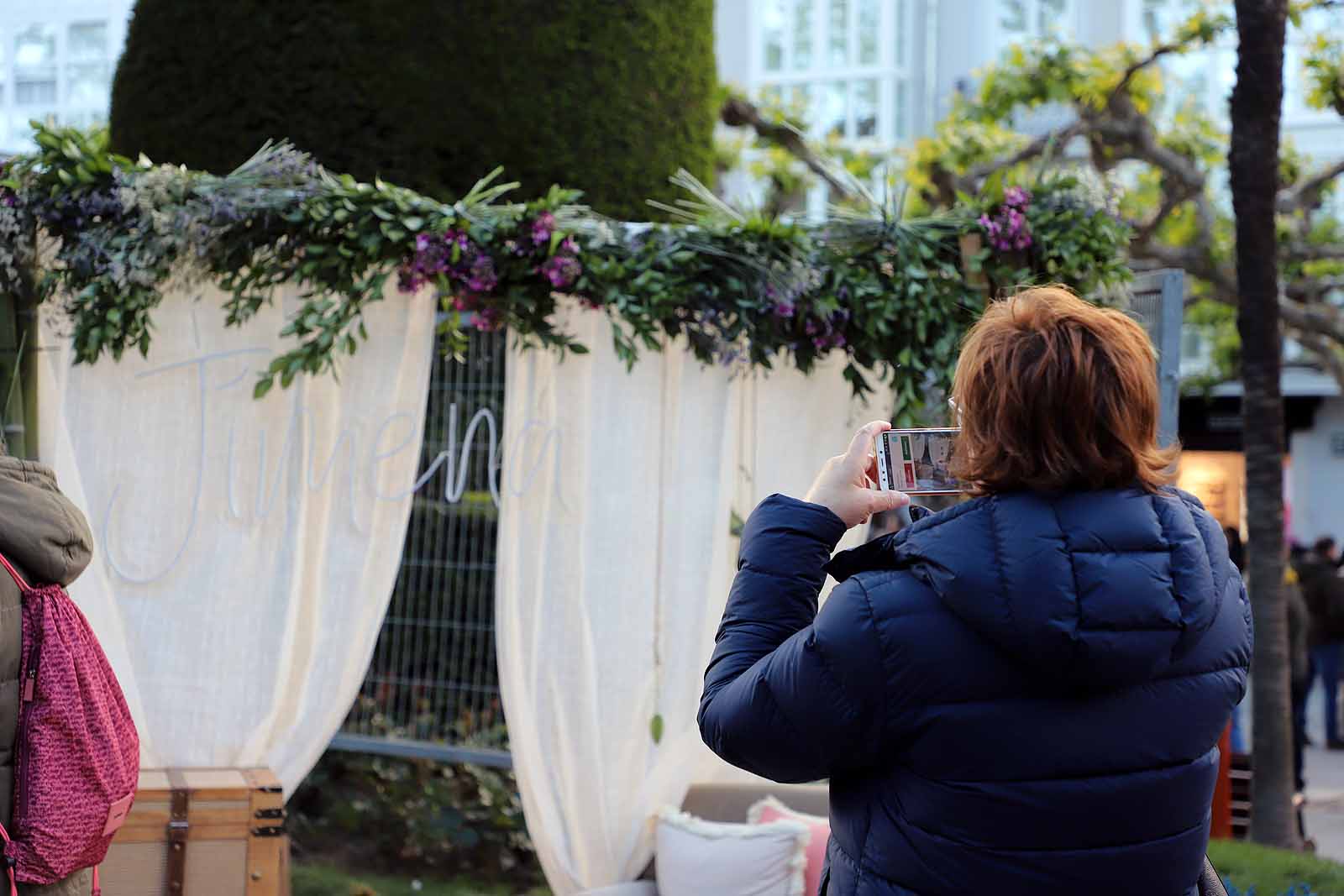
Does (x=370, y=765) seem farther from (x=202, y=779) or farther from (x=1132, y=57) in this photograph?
(x=1132, y=57)

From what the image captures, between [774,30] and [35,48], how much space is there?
1047cm

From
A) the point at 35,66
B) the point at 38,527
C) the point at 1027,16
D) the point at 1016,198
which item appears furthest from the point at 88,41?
the point at 38,527

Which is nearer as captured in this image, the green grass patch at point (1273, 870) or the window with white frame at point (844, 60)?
the green grass patch at point (1273, 870)

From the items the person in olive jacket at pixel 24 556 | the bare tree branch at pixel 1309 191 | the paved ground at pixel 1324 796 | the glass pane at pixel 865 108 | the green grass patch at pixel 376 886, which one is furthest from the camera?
the glass pane at pixel 865 108

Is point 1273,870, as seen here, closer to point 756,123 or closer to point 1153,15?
point 756,123

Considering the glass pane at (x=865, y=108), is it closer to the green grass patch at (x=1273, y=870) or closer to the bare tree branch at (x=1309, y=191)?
the bare tree branch at (x=1309, y=191)

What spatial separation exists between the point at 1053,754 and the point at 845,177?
2.81 m

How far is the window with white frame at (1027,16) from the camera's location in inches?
754

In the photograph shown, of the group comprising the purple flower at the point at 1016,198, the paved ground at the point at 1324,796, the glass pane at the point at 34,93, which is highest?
the glass pane at the point at 34,93

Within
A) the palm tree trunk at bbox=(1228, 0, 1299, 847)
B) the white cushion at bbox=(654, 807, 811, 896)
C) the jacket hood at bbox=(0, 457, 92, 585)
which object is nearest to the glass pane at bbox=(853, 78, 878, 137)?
the palm tree trunk at bbox=(1228, 0, 1299, 847)

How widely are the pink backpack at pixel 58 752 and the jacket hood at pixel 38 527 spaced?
37mm

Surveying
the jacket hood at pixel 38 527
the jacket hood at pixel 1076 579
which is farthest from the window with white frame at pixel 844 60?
the jacket hood at pixel 1076 579

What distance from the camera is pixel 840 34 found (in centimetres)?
2014

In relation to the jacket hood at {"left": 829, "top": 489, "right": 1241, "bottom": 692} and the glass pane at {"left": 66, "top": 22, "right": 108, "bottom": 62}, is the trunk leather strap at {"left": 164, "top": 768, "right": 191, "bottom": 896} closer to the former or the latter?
the jacket hood at {"left": 829, "top": 489, "right": 1241, "bottom": 692}
